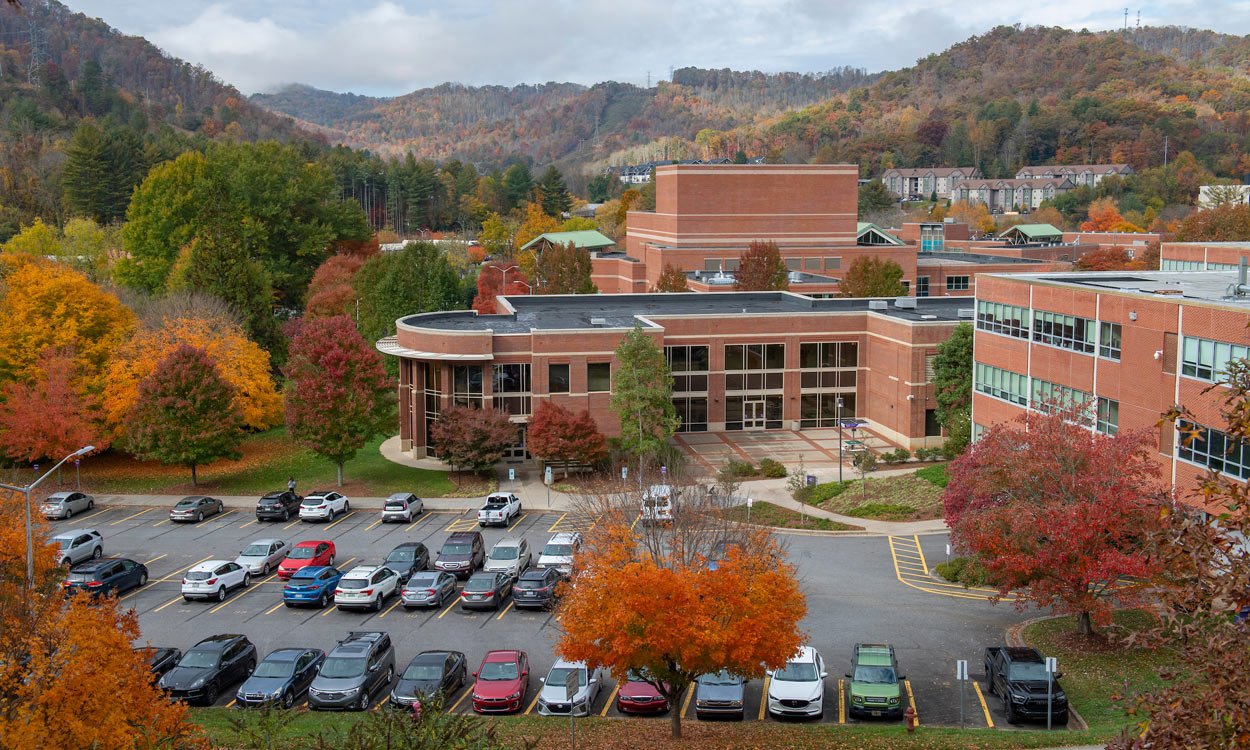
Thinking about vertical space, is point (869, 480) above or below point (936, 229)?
below

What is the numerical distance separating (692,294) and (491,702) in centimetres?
5031

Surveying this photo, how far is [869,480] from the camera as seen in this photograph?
47906 millimetres

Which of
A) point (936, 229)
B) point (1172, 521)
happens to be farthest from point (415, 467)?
point (936, 229)

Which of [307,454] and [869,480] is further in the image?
[307,454]

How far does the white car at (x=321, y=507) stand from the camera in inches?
1741

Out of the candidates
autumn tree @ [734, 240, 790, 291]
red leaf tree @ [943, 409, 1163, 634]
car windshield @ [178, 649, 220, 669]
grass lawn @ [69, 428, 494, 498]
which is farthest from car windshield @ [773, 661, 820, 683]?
autumn tree @ [734, 240, 790, 291]

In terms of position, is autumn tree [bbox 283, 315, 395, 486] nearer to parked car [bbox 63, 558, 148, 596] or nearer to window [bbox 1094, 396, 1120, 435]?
parked car [bbox 63, 558, 148, 596]

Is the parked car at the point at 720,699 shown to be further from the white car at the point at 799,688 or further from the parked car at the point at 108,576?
the parked car at the point at 108,576

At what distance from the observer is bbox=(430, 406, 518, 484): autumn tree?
161 feet

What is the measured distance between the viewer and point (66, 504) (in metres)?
45.6

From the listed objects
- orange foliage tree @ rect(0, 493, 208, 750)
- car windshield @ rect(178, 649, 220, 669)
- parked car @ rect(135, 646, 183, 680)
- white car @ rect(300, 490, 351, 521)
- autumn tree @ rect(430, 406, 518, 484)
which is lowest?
white car @ rect(300, 490, 351, 521)

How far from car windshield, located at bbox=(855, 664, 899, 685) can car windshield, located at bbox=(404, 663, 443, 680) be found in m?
9.77

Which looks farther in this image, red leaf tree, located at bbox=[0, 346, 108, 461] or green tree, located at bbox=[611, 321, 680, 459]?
green tree, located at bbox=[611, 321, 680, 459]

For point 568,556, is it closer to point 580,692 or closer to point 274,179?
point 580,692
